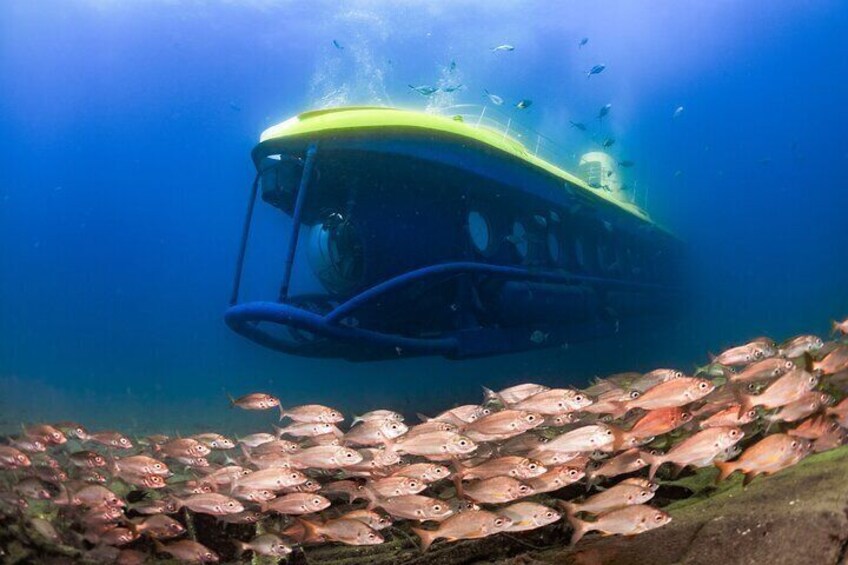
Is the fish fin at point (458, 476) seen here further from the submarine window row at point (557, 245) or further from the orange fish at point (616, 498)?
the submarine window row at point (557, 245)

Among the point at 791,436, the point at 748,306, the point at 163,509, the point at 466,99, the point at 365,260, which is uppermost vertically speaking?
the point at 466,99

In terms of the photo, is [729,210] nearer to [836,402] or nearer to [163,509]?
[836,402]

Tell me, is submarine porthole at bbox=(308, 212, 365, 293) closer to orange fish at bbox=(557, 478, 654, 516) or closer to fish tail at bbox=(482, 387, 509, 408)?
fish tail at bbox=(482, 387, 509, 408)

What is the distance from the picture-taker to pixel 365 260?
33.4 ft

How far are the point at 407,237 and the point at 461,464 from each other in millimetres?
6656

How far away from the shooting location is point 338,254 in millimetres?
10789

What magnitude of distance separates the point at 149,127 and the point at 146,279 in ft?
101

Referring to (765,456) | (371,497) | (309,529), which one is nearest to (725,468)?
(765,456)

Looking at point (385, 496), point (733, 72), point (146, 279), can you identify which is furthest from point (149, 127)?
point (385, 496)

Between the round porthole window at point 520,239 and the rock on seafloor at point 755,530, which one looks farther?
the round porthole window at point 520,239

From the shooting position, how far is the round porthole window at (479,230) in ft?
37.4

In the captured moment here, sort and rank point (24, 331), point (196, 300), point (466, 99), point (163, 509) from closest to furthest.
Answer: point (163, 509) < point (466, 99) < point (24, 331) < point (196, 300)

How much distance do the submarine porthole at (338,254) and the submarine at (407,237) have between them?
30 mm

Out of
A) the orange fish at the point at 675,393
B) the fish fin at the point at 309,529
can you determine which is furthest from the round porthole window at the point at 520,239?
the fish fin at the point at 309,529
